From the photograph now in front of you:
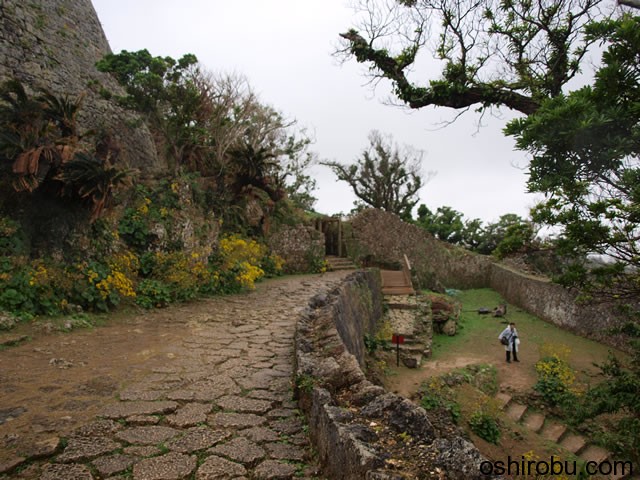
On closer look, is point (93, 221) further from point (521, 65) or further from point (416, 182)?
point (416, 182)

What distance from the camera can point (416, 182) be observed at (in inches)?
1369

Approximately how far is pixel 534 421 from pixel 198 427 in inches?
373

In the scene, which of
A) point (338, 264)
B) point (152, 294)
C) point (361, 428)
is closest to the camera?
point (361, 428)

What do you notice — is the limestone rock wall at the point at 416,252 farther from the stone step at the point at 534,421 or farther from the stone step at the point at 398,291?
the stone step at the point at 534,421

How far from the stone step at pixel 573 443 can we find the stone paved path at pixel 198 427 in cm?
763

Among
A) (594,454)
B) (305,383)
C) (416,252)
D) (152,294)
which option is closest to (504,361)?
(594,454)

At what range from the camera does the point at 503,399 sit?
1047 cm

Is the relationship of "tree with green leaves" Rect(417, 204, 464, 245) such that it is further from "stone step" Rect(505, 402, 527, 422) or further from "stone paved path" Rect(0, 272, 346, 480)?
"stone paved path" Rect(0, 272, 346, 480)

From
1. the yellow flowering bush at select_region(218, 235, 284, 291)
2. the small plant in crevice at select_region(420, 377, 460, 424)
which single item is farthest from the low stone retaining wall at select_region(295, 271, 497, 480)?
the yellow flowering bush at select_region(218, 235, 284, 291)

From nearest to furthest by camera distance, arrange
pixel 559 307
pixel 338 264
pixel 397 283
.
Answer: pixel 559 307 < pixel 397 283 < pixel 338 264

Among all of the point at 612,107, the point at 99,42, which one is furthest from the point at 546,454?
the point at 99,42

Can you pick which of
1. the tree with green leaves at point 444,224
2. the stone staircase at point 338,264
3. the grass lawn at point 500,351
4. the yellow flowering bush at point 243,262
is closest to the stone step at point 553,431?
the grass lawn at point 500,351

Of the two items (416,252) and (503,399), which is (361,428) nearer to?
(503,399)

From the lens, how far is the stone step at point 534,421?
32.0ft
